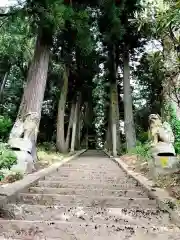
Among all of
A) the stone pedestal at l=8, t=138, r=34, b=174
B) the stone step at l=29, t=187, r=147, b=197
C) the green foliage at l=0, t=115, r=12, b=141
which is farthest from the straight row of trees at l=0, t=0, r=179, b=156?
the green foliage at l=0, t=115, r=12, b=141

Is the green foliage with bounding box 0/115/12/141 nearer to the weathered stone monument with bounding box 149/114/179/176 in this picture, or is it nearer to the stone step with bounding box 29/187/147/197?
the weathered stone monument with bounding box 149/114/179/176

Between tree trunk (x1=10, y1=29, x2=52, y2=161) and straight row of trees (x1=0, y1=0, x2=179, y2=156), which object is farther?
tree trunk (x1=10, y1=29, x2=52, y2=161)

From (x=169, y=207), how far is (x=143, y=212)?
13.6 inches

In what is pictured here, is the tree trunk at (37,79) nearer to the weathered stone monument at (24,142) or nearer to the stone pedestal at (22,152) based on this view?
the weathered stone monument at (24,142)

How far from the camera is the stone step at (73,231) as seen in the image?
10.3 ft

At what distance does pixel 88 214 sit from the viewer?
4.18 m

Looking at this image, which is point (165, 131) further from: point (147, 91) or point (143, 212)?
point (147, 91)

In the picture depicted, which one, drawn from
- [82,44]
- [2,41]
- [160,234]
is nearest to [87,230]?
[160,234]

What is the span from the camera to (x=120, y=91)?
22.2 metres

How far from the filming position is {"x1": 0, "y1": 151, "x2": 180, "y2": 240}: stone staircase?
3207mm

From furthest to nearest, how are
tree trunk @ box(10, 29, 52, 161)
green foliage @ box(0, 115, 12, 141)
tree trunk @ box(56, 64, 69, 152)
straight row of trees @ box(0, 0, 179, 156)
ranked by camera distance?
tree trunk @ box(56, 64, 69, 152), green foliage @ box(0, 115, 12, 141), tree trunk @ box(10, 29, 52, 161), straight row of trees @ box(0, 0, 179, 156)

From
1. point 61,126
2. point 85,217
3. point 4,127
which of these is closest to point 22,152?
point 85,217

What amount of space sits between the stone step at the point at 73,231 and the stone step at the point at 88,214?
335 mm

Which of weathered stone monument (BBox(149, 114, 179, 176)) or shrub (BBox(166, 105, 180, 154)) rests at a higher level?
shrub (BBox(166, 105, 180, 154))
